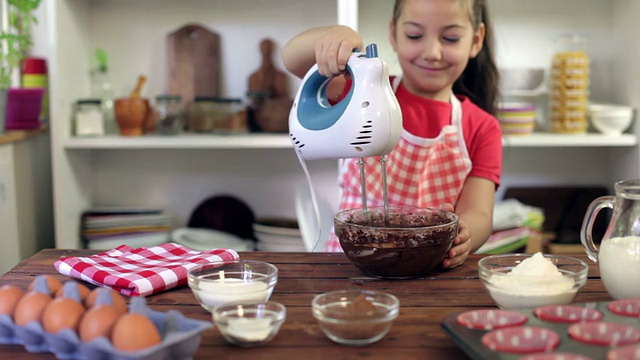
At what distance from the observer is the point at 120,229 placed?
2533 millimetres

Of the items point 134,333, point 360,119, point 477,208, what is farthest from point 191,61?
point 134,333

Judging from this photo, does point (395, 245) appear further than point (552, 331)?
Yes

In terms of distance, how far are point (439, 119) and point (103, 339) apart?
1156 millimetres

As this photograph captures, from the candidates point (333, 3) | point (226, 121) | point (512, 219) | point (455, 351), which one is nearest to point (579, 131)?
point (512, 219)

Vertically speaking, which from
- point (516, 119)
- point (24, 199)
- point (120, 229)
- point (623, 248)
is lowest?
point (120, 229)

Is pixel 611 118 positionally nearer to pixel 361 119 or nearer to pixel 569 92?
pixel 569 92

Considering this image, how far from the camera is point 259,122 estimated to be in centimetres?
250

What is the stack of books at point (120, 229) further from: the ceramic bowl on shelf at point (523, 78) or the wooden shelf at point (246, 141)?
the ceramic bowl on shelf at point (523, 78)

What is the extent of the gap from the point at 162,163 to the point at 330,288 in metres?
1.77

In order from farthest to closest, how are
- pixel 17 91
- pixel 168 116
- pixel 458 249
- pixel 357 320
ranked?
pixel 168 116
pixel 17 91
pixel 458 249
pixel 357 320

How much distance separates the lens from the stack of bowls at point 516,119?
95.3 inches

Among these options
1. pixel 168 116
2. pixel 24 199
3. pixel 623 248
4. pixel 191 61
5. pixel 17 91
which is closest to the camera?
pixel 623 248

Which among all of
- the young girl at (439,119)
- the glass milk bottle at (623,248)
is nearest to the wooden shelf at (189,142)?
the young girl at (439,119)

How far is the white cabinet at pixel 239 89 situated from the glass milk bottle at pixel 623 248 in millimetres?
1464
